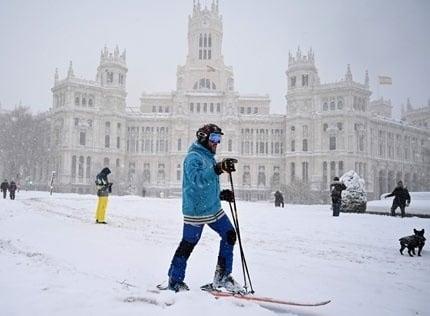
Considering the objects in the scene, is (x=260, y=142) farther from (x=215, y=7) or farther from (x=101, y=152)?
(x=215, y=7)

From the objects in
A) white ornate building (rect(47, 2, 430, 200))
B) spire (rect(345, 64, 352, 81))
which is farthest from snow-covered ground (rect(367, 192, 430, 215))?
spire (rect(345, 64, 352, 81))

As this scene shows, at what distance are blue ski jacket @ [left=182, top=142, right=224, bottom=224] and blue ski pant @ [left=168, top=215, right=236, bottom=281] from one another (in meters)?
0.09

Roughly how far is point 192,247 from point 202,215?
39 centimetres

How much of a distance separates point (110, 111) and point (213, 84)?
2141 centimetres

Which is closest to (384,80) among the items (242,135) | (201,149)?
(242,135)

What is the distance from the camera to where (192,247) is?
15.3ft

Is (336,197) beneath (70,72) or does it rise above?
beneath

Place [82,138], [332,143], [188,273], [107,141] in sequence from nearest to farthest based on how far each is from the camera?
[188,273] → [332,143] → [82,138] → [107,141]

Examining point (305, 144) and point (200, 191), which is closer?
point (200, 191)

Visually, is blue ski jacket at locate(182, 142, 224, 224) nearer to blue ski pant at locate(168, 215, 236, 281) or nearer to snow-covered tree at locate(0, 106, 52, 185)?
blue ski pant at locate(168, 215, 236, 281)

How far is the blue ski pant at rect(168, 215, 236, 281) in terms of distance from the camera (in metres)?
4.57

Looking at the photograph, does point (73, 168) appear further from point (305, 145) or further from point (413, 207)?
point (413, 207)

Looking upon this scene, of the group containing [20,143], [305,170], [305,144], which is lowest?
[305,170]

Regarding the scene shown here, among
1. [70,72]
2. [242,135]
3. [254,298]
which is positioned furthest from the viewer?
[242,135]
